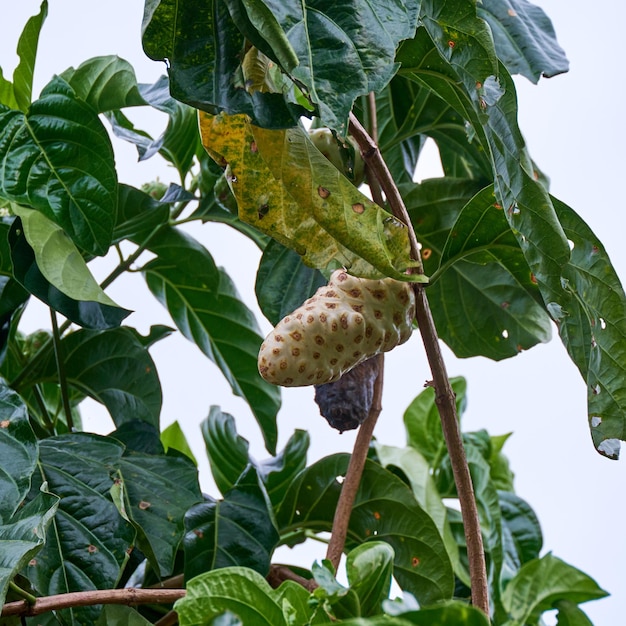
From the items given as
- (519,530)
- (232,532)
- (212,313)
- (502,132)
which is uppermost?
(502,132)

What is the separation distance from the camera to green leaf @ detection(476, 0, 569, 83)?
1.98 ft

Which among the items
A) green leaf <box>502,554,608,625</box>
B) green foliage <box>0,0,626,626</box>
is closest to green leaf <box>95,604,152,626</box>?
green foliage <box>0,0,626,626</box>

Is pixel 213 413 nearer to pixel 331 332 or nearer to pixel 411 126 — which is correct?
pixel 411 126

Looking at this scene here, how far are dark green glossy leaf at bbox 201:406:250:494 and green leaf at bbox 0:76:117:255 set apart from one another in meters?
0.34

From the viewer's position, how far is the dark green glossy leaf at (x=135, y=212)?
0.80 metres

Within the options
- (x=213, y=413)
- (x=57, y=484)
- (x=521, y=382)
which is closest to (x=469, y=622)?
(x=57, y=484)

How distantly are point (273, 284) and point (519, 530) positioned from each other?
1.59ft

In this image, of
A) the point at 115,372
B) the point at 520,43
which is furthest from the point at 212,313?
the point at 520,43

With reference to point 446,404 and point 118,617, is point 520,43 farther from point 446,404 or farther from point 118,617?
point 118,617

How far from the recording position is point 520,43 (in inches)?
24.2

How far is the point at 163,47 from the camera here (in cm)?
39

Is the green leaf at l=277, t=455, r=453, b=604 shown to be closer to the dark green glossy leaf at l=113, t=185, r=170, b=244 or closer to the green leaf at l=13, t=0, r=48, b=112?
the dark green glossy leaf at l=113, t=185, r=170, b=244

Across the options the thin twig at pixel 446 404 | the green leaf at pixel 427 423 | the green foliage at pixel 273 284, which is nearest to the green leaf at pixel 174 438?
the green foliage at pixel 273 284

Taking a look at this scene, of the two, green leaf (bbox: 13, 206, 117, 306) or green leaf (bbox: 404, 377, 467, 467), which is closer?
green leaf (bbox: 13, 206, 117, 306)
